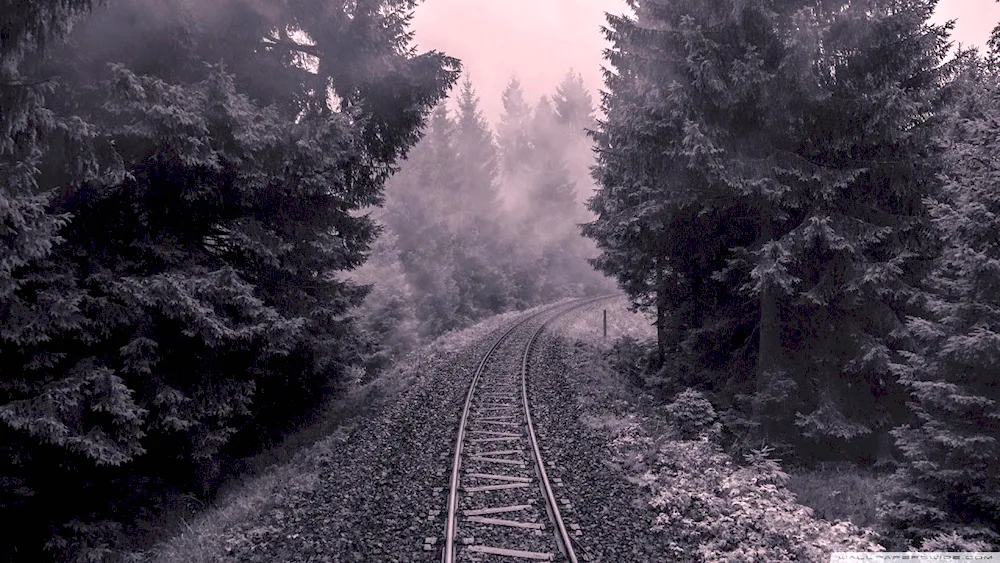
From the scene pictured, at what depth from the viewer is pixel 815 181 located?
10797 millimetres

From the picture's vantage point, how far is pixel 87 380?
7992mm

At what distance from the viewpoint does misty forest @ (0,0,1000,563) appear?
7641 mm

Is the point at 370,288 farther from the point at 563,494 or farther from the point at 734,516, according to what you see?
the point at 734,516

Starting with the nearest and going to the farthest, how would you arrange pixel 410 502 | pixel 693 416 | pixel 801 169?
pixel 410 502
pixel 801 169
pixel 693 416

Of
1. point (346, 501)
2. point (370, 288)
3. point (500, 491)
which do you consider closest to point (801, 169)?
point (500, 491)

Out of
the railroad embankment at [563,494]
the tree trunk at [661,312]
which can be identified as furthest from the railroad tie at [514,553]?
the tree trunk at [661,312]

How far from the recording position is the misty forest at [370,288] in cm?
764

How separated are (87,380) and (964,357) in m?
12.2

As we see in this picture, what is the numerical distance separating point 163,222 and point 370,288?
5045 mm

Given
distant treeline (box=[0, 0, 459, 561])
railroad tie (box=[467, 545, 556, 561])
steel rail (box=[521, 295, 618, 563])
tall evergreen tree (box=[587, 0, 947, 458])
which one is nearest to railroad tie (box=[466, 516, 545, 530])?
steel rail (box=[521, 295, 618, 563])

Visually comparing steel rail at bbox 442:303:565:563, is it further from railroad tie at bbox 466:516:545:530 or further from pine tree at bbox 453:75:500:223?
pine tree at bbox 453:75:500:223

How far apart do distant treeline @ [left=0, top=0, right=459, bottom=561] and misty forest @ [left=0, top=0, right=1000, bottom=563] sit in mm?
56

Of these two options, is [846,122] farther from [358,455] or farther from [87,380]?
[87,380]

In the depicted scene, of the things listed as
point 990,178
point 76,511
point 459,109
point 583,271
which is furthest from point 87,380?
point 583,271
